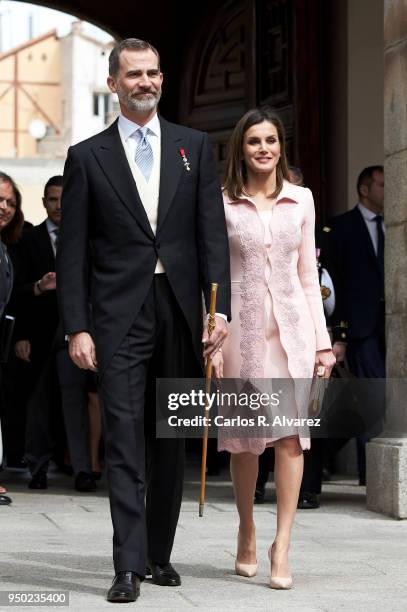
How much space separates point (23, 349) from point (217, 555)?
3.64 meters

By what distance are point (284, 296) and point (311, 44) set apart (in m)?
5.79

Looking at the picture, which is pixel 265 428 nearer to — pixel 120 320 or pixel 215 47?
pixel 120 320

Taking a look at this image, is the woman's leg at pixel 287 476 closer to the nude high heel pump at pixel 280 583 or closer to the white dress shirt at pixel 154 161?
the nude high heel pump at pixel 280 583

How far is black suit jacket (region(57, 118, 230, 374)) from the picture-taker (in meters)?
5.67

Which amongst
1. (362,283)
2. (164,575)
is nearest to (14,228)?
(362,283)

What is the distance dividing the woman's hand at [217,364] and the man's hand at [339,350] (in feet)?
12.4

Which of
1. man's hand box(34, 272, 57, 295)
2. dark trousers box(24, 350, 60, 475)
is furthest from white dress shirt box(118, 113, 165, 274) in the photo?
dark trousers box(24, 350, 60, 475)

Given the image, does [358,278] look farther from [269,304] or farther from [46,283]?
[269,304]

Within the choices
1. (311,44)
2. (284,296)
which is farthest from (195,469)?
(284,296)

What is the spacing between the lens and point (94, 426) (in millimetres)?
10414

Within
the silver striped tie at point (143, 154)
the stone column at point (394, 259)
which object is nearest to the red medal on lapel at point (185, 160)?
the silver striped tie at point (143, 154)

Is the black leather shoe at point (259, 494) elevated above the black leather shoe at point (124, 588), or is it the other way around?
the black leather shoe at point (259, 494)

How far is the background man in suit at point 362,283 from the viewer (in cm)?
982

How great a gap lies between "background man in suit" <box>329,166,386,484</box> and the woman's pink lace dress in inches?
146
